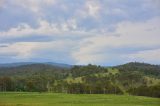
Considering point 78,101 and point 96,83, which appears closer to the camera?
point 78,101

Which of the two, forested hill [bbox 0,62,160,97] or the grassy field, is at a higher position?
forested hill [bbox 0,62,160,97]

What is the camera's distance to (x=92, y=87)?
5251 inches

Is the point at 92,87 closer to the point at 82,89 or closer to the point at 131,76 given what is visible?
the point at 82,89

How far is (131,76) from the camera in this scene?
156 metres

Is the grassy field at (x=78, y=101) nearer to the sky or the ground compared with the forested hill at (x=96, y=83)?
nearer to the ground

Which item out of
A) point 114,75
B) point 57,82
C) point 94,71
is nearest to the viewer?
point 57,82

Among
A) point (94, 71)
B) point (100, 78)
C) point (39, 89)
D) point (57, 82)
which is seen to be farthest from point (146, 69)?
point (39, 89)

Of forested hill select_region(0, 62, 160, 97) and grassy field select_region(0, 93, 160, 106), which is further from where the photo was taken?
forested hill select_region(0, 62, 160, 97)

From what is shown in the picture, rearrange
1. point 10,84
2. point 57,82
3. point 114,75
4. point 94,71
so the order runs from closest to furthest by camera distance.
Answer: point 10,84 < point 57,82 < point 114,75 < point 94,71

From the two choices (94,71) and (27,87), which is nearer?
(27,87)

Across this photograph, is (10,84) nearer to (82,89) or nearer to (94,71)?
(82,89)

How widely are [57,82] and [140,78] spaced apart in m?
32.4

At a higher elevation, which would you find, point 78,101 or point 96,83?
point 96,83

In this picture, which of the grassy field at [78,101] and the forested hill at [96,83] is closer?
the grassy field at [78,101]
